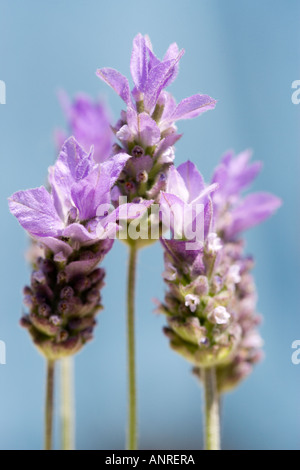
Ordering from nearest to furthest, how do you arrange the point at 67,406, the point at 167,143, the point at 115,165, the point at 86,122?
1. the point at 115,165
2. the point at 167,143
3. the point at 67,406
4. the point at 86,122

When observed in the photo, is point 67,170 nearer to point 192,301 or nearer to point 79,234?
point 79,234

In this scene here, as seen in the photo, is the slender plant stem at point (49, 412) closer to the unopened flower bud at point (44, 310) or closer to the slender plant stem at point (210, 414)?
the unopened flower bud at point (44, 310)

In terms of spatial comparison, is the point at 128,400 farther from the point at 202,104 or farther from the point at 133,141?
the point at 202,104

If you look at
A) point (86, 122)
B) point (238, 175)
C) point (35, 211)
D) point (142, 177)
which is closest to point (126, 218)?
point (142, 177)

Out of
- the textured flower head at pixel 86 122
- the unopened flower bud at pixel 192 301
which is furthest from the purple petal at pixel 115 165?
the textured flower head at pixel 86 122

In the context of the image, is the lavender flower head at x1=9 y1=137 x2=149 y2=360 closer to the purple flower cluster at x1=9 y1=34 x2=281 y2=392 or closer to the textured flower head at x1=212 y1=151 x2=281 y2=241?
the purple flower cluster at x1=9 y1=34 x2=281 y2=392
